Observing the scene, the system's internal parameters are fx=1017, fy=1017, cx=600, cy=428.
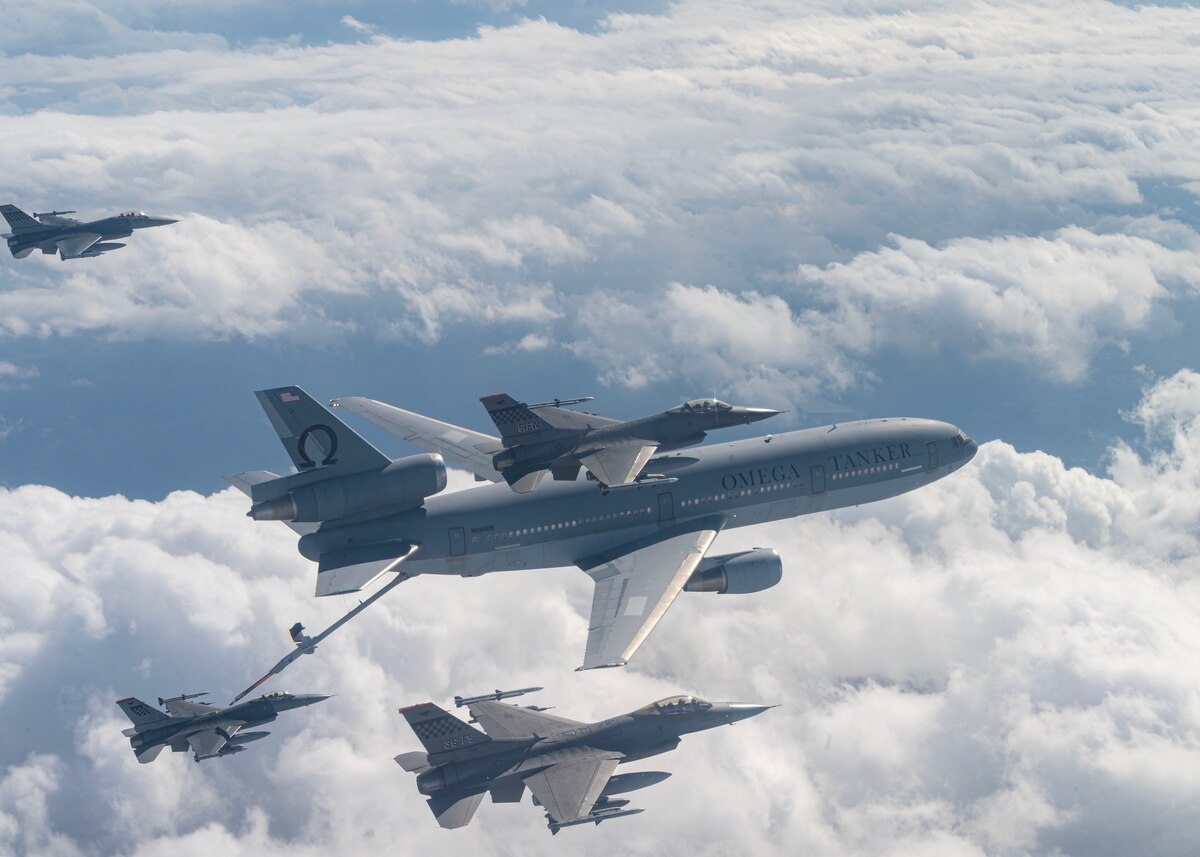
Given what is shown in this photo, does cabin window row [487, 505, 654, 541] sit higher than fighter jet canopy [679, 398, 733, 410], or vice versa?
fighter jet canopy [679, 398, 733, 410]

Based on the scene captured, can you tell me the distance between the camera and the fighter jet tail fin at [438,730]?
2443 inches

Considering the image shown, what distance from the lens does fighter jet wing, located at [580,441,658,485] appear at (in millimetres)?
64562

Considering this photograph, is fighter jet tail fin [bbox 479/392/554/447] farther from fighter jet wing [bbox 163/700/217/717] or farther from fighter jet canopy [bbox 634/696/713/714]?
fighter jet wing [bbox 163/700/217/717]

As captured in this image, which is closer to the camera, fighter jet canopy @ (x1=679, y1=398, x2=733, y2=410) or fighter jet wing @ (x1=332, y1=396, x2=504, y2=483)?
fighter jet canopy @ (x1=679, y1=398, x2=733, y2=410)

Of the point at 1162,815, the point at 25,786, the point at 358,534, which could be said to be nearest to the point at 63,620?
the point at 25,786

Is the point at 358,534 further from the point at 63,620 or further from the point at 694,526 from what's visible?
the point at 63,620

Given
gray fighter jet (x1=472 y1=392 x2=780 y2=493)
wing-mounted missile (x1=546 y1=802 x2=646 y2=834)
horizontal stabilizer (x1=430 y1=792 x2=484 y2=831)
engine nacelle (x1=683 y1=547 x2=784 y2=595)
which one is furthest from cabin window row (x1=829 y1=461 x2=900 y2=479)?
horizontal stabilizer (x1=430 y1=792 x2=484 y2=831)

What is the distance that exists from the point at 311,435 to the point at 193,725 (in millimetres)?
28742

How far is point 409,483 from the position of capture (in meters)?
66.4

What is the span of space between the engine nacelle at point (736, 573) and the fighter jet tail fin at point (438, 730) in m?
17.7

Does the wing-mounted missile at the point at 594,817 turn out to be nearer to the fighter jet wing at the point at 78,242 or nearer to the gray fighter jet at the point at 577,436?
the gray fighter jet at the point at 577,436

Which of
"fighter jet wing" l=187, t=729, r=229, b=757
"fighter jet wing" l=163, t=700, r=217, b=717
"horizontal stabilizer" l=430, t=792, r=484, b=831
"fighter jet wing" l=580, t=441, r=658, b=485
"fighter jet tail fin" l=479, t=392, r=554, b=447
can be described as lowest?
"fighter jet wing" l=187, t=729, r=229, b=757

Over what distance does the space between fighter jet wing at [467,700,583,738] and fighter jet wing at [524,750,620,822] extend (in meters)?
3.23

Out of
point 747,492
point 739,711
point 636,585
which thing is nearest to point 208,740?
point 636,585
